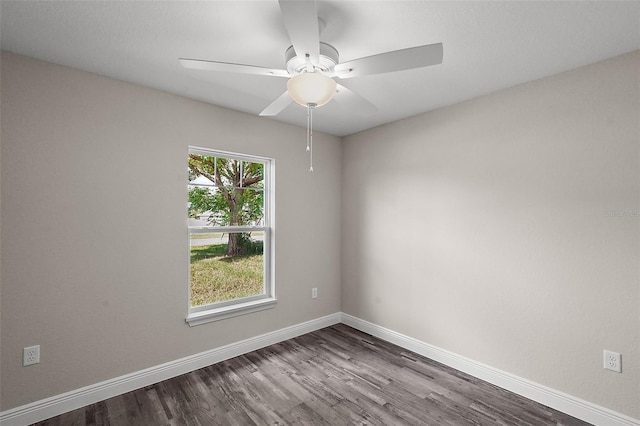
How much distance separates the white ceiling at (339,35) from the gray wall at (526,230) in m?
0.32

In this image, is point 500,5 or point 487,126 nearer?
point 500,5

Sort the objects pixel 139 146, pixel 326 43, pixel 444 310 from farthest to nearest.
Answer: pixel 444 310, pixel 139 146, pixel 326 43

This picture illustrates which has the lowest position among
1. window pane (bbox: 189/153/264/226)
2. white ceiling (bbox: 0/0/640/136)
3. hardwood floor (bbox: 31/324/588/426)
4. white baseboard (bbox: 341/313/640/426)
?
hardwood floor (bbox: 31/324/588/426)

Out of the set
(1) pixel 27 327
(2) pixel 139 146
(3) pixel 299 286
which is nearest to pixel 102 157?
(2) pixel 139 146

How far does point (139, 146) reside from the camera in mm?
2521

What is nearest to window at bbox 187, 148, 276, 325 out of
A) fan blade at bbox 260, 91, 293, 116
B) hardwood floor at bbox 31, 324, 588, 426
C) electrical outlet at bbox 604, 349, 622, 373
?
hardwood floor at bbox 31, 324, 588, 426

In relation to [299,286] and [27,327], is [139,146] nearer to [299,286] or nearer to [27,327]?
[27,327]

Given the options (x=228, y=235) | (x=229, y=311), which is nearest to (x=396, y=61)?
(x=228, y=235)

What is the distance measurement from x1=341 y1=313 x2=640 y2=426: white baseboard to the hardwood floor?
2.3 inches

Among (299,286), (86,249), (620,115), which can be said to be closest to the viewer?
(620,115)

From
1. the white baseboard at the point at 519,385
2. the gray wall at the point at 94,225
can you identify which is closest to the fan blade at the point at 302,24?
the gray wall at the point at 94,225

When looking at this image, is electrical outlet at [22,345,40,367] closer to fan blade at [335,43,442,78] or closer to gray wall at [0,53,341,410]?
gray wall at [0,53,341,410]

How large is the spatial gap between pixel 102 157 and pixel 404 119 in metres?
2.85

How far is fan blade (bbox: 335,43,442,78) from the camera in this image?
1386 mm
